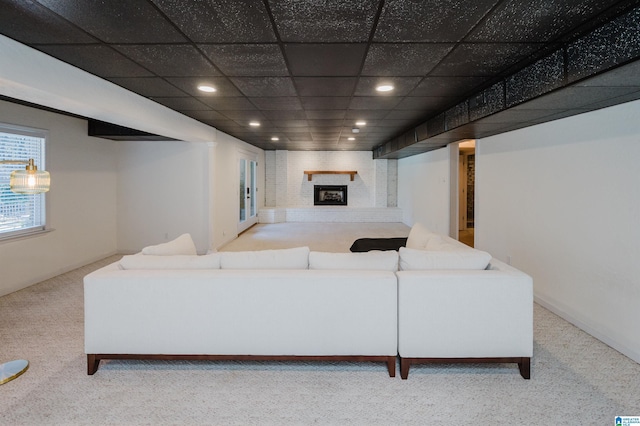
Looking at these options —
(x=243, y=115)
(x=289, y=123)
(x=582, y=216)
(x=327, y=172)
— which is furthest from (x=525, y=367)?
(x=327, y=172)

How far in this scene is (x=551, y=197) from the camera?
3.87 meters

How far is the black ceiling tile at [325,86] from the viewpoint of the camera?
3.37 meters

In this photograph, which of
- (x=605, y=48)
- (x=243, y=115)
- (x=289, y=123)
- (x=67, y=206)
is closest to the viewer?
(x=605, y=48)

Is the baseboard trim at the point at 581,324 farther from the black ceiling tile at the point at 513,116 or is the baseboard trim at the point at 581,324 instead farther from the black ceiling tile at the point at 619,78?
the black ceiling tile at the point at 619,78

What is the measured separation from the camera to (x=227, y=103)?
4.49 metres

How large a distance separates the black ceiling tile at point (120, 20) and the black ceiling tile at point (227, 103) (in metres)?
1.70

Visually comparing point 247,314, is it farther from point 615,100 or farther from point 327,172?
point 327,172

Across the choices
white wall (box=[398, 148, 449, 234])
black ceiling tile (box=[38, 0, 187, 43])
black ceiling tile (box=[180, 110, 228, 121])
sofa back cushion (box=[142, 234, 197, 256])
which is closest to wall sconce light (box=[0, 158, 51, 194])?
→ sofa back cushion (box=[142, 234, 197, 256])

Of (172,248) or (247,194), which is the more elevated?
(247,194)

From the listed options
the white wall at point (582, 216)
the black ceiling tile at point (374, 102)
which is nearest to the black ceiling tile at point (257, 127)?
the black ceiling tile at point (374, 102)

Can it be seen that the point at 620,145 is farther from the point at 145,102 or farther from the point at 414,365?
the point at 145,102

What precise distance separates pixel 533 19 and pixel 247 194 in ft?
27.3

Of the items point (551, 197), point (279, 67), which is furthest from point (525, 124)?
point (279, 67)

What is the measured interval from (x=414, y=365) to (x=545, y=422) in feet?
2.86
